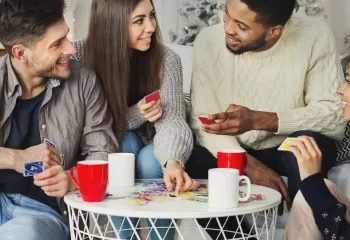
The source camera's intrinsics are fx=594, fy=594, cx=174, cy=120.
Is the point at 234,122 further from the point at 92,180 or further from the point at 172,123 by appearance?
the point at 92,180

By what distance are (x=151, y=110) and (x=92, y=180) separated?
62 centimetres

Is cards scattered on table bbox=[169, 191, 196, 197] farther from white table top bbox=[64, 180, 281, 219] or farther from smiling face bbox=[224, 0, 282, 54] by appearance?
smiling face bbox=[224, 0, 282, 54]

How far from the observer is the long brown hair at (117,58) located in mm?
2055

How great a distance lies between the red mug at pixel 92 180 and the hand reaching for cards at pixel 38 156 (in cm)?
18

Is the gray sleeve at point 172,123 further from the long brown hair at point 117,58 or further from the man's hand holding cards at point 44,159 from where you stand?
the man's hand holding cards at point 44,159

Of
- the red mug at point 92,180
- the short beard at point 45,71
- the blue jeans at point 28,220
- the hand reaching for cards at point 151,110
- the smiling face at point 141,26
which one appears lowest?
the blue jeans at point 28,220

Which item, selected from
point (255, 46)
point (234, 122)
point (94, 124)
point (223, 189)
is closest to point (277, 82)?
point (255, 46)

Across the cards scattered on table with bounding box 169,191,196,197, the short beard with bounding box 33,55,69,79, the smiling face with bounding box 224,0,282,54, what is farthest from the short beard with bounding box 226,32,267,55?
the cards scattered on table with bounding box 169,191,196,197

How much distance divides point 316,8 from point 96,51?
2.09 metres

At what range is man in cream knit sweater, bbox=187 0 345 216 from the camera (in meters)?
2.14

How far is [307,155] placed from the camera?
4.69 feet

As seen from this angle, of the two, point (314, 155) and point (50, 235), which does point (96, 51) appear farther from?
point (314, 155)

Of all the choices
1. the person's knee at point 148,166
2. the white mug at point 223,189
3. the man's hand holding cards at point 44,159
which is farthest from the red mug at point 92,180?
the person's knee at point 148,166

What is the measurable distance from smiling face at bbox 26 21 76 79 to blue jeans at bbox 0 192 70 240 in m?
0.38
